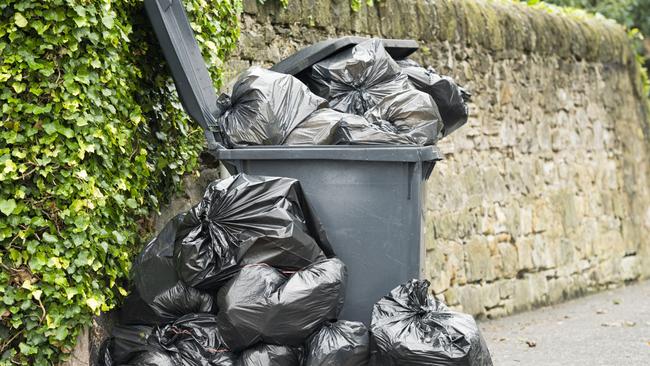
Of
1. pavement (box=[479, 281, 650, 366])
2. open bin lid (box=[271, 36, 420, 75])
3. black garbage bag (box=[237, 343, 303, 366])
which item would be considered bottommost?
pavement (box=[479, 281, 650, 366])

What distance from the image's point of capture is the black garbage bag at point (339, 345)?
430cm

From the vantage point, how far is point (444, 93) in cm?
566

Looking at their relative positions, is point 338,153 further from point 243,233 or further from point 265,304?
point 265,304

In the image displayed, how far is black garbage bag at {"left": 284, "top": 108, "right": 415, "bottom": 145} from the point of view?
4.79 m

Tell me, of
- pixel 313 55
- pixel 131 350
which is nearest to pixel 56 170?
pixel 131 350

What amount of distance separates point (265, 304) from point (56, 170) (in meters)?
0.98

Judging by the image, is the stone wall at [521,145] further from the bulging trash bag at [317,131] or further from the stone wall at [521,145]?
the bulging trash bag at [317,131]

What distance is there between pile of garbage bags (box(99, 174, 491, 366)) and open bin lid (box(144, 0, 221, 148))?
0.50 metres

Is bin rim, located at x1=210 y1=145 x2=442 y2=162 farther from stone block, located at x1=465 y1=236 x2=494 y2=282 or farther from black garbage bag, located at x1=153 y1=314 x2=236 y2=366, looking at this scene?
stone block, located at x1=465 y1=236 x2=494 y2=282

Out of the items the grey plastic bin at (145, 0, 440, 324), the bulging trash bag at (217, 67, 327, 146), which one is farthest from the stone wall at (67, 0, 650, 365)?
the grey plastic bin at (145, 0, 440, 324)

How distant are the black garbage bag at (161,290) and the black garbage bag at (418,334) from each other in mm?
751

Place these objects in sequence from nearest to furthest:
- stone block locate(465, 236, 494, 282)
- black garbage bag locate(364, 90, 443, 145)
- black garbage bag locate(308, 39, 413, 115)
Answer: black garbage bag locate(364, 90, 443, 145) → black garbage bag locate(308, 39, 413, 115) → stone block locate(465, 236, 494, 282)

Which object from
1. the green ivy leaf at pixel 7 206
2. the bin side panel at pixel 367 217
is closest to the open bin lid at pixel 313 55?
the bin side panel at pixel 367 217

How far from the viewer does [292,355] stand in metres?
4.39
